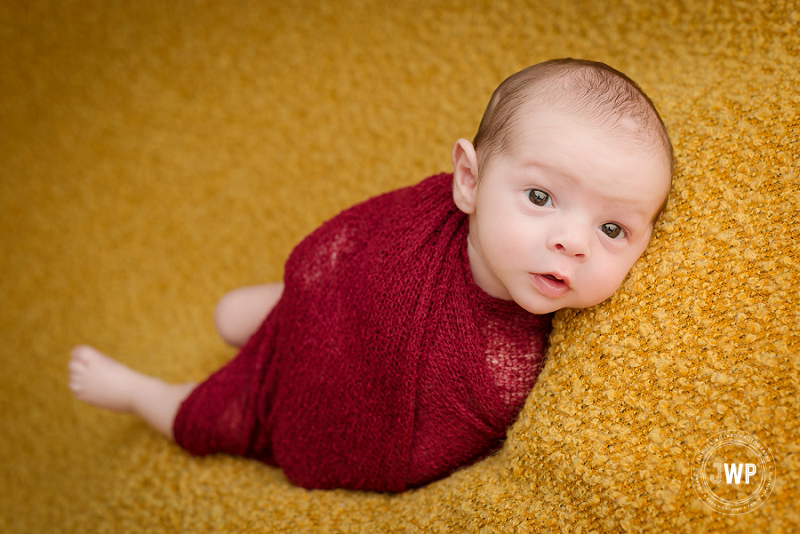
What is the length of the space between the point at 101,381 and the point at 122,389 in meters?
0.05

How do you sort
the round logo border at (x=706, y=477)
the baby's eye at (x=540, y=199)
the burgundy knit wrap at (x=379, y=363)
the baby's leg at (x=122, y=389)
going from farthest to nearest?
1. the baby's leg at (x=122, y=389)
2. the burgundy knit wrap at (x=379, y=363)
3. the baby's eye at (x=540, y=199)
4. the round logo border at (x=706, y=477)

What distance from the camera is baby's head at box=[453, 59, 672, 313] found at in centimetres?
81

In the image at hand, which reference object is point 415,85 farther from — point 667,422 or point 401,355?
point 667,422

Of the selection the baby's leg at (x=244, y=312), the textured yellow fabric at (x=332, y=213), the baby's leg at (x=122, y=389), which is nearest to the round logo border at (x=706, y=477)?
the textured yellow fabric at (x=332, y=213)

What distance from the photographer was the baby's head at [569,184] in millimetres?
809

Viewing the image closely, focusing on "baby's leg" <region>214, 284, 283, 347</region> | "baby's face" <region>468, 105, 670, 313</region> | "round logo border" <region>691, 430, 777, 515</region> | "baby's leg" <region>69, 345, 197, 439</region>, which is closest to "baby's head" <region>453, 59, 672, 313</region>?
"baby's face" <region>468, 105, 670, 313</region>

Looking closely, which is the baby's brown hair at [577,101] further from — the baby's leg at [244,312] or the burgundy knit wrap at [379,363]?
the baby's leg at [244,312]

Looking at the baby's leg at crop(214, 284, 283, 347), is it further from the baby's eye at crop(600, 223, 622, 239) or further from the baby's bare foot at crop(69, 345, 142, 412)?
the baby's eye at crop(600, 223, 622, 239)

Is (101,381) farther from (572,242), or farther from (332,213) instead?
(572,242)

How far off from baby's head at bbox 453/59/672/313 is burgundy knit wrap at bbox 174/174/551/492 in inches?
4.8

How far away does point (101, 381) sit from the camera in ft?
4.12

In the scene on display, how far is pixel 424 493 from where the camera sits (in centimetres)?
102

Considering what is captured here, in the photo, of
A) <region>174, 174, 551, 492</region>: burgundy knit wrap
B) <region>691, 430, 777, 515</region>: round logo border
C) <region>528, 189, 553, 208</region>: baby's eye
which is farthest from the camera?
<region>174, 174, 551, 492</region>: burgundy knit wrap

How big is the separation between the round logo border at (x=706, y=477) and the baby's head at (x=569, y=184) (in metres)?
0.23
